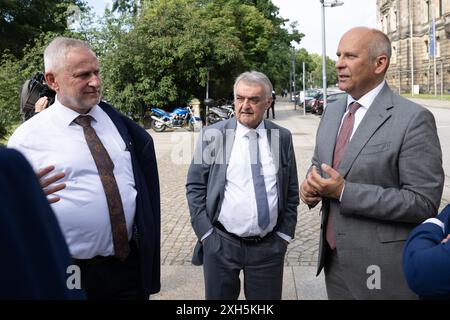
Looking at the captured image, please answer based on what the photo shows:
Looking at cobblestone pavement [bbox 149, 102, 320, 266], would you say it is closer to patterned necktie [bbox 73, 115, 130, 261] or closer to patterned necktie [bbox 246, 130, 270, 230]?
patterned necktie [bbox 246, 130, 270, 230]

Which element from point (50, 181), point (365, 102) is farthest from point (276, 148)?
point (50, 181)

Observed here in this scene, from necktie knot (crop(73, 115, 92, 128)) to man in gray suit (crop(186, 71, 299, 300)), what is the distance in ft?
2.72

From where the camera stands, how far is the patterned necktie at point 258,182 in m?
3.01

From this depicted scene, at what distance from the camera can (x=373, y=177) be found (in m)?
2.43

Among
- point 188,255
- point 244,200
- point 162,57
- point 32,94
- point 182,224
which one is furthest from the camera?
point 162,57

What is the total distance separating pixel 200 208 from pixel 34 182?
7.25ft

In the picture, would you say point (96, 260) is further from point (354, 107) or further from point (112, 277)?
point (354, 107)

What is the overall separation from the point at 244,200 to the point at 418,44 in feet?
251

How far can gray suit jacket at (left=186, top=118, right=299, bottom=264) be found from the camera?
309 centimetres

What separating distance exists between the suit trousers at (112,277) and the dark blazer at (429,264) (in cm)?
146

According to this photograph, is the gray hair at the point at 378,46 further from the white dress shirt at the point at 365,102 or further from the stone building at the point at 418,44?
the stone building at the point at 418,44

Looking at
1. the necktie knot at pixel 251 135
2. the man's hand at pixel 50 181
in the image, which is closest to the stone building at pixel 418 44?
the necktie knot at pixel 251 135

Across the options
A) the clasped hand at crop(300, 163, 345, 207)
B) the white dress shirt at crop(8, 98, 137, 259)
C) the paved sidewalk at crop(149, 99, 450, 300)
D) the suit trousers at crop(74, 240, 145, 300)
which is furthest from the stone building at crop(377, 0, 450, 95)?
the white dress shirt at crop(8, 98, 137, 259)

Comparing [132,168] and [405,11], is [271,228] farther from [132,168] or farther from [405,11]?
[405,11]
